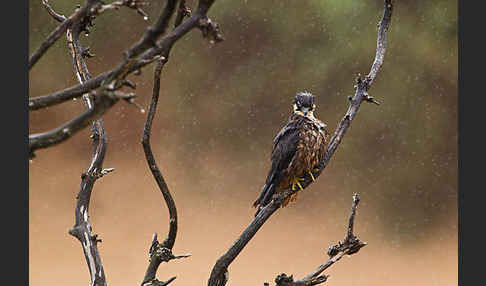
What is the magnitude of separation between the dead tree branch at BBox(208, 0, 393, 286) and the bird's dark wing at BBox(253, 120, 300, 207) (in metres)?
0.12

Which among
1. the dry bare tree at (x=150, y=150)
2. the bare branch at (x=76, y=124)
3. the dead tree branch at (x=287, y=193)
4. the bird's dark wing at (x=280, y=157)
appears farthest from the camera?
the bird's dark wing at (x=280, y=157)

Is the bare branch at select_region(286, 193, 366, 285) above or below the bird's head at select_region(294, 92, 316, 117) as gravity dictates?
below

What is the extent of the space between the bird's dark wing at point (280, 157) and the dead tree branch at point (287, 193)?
115 mm

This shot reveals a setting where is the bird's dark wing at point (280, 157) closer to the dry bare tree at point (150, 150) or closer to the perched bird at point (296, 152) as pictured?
the perched bird at point (296, 152)

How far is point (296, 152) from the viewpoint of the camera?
8.32ft

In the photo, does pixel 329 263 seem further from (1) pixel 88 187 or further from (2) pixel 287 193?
(1) pixel 88 187

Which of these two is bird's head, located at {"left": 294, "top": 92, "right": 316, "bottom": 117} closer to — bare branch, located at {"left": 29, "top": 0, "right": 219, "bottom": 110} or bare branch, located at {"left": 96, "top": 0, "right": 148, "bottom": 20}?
bare branch, located at {"left": 96, "top": 0, "right": 148, "bottom": 20}

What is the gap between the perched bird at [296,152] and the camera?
253 cm

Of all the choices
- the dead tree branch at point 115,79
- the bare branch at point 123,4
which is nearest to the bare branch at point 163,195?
the bare branch at point 123,4

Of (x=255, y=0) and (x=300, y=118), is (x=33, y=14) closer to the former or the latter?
(x=255, y=0)

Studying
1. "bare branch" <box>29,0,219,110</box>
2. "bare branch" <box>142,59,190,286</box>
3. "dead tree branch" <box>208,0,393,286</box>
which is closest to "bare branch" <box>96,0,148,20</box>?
"bare branch" <box>29,0,219,110</box>

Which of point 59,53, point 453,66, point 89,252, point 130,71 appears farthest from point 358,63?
point 130,71

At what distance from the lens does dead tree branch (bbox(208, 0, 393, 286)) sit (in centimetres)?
234

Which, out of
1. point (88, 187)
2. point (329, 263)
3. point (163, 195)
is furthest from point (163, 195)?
point (329, 263)
